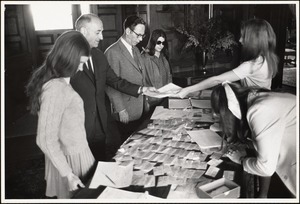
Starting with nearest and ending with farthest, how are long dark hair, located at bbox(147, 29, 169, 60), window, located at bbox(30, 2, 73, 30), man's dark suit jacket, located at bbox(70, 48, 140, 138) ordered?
1. man's dark suit jacket, located at bbox(70, 48, 140, 138)
2. long dark hair, located at bbox(147, 29, 169, 60)
3. window, located at bbox(30, 2, 73, 30)

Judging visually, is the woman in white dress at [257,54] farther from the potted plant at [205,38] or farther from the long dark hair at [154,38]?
the potted plant at [205,38]

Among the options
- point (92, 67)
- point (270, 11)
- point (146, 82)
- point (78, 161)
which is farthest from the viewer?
point (270, 11)

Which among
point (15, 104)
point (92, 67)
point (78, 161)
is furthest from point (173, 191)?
point (15, 104)

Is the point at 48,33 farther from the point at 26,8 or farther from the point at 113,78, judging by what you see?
the point at 113,78

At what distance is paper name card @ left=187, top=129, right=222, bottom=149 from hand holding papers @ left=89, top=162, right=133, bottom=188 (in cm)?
52

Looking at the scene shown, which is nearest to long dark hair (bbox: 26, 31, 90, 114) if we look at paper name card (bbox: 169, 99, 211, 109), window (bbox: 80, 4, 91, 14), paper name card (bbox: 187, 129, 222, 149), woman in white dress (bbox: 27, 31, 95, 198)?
woman in white dress (bbox: 27, 31, 95, 198)

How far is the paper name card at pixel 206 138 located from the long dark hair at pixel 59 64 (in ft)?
2.91

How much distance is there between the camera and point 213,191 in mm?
1280

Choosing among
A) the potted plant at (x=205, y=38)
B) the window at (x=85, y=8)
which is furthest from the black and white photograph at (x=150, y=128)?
the window at (x=85, y=8)

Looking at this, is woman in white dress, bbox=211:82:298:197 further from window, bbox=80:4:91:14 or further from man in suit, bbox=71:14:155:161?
window, bbox=80:4:91:14

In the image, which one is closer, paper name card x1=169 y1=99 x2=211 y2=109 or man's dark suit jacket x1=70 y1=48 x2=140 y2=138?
man's dark suit jacket x1=70 y1=48 x2=140 y2=138

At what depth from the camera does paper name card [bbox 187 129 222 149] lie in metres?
1.74

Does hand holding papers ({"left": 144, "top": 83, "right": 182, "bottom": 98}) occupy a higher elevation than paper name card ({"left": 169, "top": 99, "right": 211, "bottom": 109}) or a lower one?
higher

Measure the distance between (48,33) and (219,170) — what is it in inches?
196
